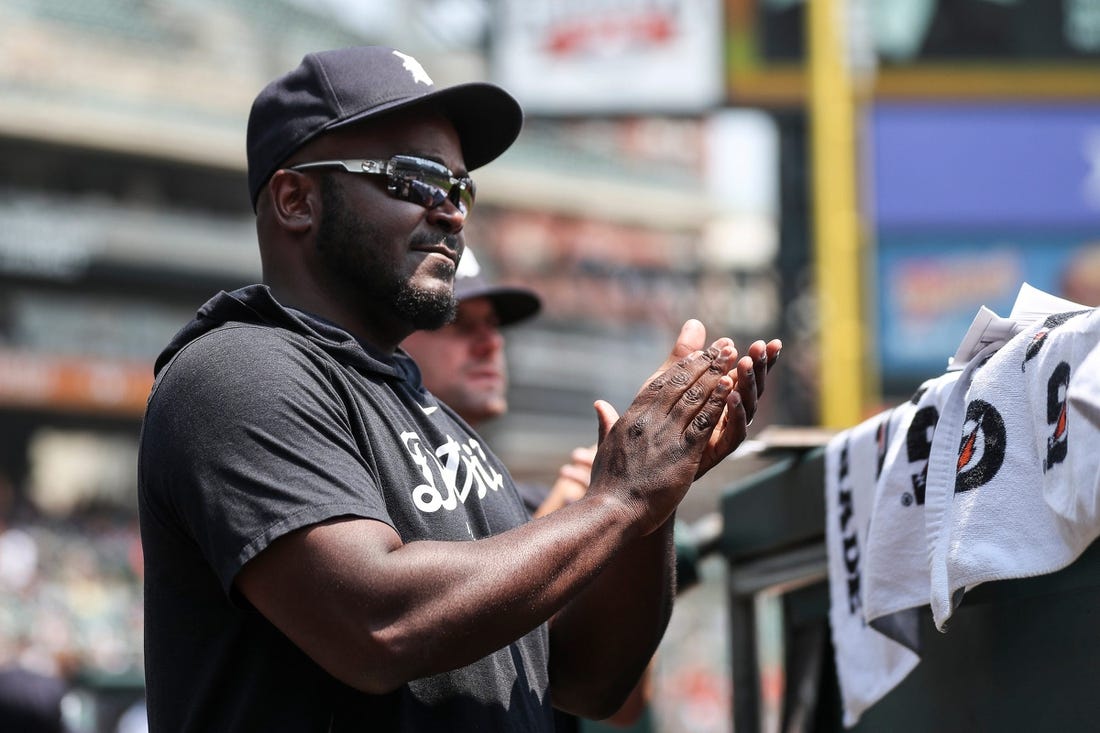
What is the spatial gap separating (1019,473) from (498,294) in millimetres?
2303

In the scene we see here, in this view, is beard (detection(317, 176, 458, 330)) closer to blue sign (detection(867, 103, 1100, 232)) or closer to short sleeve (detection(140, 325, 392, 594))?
short sleeve (detection(140, 325, 392, 594))

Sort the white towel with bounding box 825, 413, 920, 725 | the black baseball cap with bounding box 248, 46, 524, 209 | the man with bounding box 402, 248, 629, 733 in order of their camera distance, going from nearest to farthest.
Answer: the black baseball cap with bounding box 248, 46, 524, 209 → the white towel with bounding box 825, 413, 920, 725 → the man with bounding box 402, 248, 629, 733

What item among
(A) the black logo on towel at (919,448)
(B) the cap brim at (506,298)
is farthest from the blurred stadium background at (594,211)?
(A) the black logo on towel at (919,448)

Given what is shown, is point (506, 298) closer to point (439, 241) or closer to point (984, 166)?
point (439, 241)

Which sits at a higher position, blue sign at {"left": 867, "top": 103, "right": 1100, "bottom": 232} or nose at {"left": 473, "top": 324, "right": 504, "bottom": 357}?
nose at {"left": 473, "top": 324, "right": 504, "bottom": 357}

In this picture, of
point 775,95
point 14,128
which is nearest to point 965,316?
point 775,95

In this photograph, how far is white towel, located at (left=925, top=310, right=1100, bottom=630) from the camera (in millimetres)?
1942

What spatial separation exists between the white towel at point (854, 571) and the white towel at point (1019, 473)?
1.20ft

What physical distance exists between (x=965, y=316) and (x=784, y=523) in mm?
12522

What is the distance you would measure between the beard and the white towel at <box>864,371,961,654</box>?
76 cm

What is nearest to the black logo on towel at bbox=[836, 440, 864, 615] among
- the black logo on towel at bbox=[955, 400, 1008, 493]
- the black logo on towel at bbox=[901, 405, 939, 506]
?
the black logo on towel at bbox=[901, 405, 939, 506]

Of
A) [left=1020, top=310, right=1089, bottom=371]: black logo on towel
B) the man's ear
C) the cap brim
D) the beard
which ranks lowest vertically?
the cap brim

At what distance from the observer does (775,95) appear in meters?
14.3

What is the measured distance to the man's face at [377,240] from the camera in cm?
238
